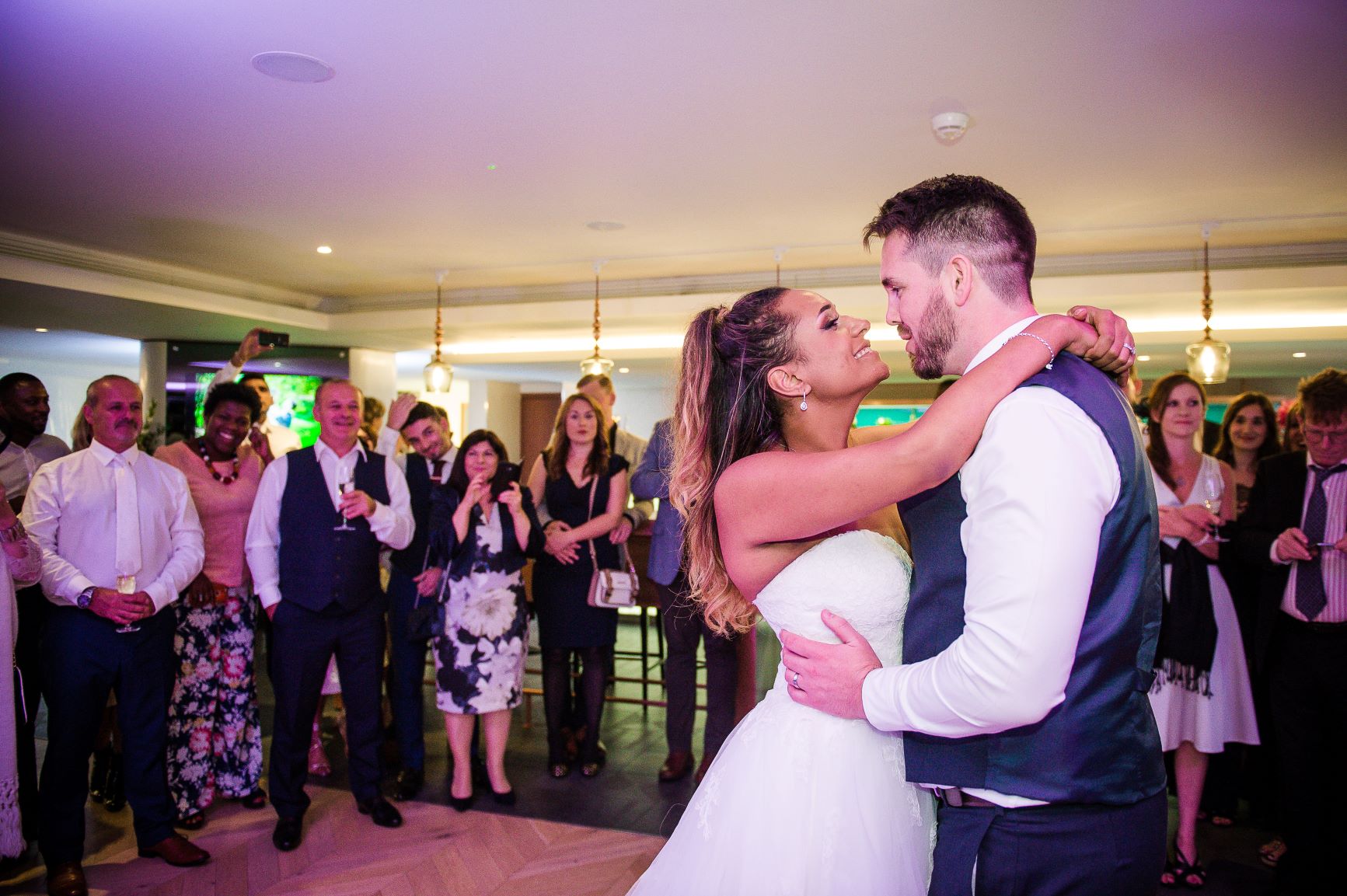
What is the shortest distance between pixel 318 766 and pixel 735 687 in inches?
82.5

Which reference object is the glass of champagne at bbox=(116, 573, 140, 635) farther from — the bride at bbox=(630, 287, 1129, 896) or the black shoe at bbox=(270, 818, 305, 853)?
the bride at bbox=(630, 287, 1129, 896)

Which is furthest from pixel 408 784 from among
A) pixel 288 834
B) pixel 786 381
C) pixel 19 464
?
pixel 786 381

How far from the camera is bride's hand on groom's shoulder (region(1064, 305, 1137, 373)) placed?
52.4 inches

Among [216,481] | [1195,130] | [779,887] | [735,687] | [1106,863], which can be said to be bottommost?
[735,687]

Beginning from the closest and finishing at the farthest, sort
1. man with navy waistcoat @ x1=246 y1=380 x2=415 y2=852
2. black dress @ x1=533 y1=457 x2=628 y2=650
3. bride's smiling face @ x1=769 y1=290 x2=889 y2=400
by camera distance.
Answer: bride's smiling face @ x1=769 y1=290 x2=889 y2=400, man with navy waistcoat @ x1=246 y1=380 x2=415 y2=852, black dress @ x1=533 y1=457 x2=628 y2=650

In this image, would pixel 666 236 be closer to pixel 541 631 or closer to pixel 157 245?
pixel 541 631

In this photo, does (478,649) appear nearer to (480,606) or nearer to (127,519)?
(480,606)

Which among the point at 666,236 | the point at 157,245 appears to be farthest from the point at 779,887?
the point at 157,245

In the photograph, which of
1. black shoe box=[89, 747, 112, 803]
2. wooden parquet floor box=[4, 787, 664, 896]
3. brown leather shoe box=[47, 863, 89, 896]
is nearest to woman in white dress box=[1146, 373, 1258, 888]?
wooden parquet floor box=[4, 787, 664, 896]

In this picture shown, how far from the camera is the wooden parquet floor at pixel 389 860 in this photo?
127 inches

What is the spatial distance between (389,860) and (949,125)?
3846mm

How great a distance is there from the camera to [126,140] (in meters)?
4.30

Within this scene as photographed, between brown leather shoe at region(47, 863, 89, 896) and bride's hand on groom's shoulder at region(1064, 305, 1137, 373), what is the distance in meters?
3.60

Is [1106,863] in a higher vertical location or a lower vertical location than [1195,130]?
lower
